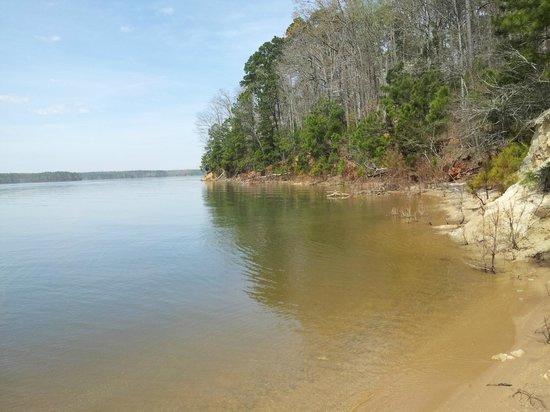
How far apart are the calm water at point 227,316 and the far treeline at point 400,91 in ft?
17.0

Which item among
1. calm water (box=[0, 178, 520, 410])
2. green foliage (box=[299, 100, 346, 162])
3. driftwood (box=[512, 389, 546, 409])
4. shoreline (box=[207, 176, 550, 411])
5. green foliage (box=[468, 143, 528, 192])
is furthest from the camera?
green foliage (box=[299, 100, 346, 162])

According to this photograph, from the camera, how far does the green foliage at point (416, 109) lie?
2548 centimetres

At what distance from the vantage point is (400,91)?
2939 cm

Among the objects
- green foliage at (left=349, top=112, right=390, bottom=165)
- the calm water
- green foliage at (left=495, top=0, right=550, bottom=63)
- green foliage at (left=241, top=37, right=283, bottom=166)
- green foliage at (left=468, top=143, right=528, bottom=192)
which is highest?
green foliage at (left=241, top=37, right=283, bottom=166)

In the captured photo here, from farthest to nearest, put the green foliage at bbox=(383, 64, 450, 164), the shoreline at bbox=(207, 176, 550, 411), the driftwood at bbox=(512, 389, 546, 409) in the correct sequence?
the green foliage at bbox=(383, 64, 450, 164)
the shoreline at bbox=(207, 176, 550, 411)
the driftwood at bbox=(512, 389, 546, 409)

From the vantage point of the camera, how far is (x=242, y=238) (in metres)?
16.1

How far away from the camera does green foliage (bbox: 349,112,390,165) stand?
105 feet

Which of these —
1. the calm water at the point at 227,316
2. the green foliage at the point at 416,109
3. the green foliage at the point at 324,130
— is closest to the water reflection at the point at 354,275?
the calm water at the point at 227,316

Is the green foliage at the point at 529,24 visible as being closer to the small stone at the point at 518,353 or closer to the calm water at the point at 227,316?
the calm water at the point at 227,316

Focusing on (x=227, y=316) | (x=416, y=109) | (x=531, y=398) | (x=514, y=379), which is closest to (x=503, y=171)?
(x=227, y=316)

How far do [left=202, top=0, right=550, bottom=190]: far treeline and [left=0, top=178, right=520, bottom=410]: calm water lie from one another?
5182mm

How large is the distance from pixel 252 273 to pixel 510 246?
6.24 m

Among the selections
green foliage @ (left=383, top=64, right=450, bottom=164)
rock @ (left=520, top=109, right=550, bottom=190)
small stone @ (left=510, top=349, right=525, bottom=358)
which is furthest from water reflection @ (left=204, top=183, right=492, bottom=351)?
green foliage @ (left=383, top=64, right=450, bottom=164)

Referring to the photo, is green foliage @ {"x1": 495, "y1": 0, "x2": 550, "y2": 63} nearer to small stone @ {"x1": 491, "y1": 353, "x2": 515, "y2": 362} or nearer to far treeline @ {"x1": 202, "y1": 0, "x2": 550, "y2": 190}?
far treeline @ {"x1": 202, "y1": 0, "x2": 550, "y2": 190}
